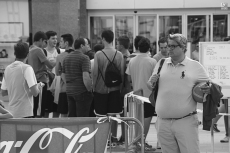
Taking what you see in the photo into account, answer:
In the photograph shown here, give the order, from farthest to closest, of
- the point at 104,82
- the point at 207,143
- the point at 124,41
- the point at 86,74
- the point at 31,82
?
the point at 124,41
the point at 207,143
the point at 104,82
the point at 86,74
the point at 31,82

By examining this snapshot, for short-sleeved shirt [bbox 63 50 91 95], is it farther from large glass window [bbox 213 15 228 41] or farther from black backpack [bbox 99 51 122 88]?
large glass window [bbox 213 15 228 41]

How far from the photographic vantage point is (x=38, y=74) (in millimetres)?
9977

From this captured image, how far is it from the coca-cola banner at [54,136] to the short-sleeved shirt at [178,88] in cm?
115

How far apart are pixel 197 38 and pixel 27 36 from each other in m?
6.21

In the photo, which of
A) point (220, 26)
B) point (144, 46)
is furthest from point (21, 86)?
point (220, 26)

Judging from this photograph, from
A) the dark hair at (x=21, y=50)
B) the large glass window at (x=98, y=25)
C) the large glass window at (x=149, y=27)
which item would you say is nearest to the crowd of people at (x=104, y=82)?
the dark hair at (x=21, y=50)

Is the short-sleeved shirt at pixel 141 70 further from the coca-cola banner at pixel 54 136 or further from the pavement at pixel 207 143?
the coca-cola banner at pixel 54 136

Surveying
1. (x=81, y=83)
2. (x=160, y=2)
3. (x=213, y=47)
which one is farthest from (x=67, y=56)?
(x=160, y=2)

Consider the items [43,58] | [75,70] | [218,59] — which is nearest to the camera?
[218,59]

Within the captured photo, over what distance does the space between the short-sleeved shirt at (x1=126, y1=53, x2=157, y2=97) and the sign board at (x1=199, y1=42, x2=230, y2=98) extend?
1086mm

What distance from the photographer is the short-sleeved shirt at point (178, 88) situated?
6.13 metres

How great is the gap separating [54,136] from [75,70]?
4120 millimetres

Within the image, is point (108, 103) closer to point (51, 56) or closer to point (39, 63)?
point (39, 63)

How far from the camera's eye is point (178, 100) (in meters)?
6.14
